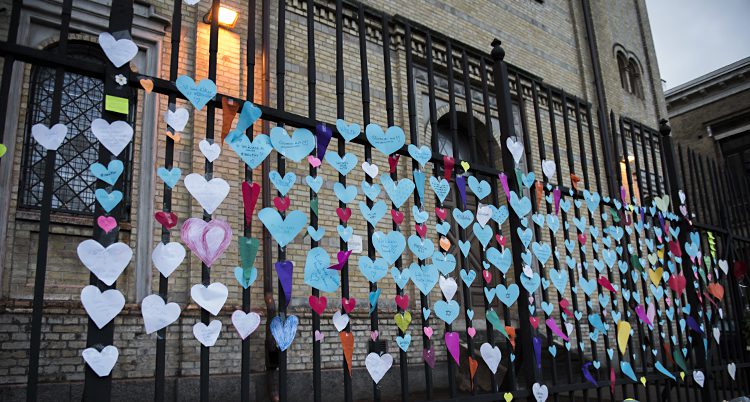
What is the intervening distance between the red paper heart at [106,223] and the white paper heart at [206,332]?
1.74 feet

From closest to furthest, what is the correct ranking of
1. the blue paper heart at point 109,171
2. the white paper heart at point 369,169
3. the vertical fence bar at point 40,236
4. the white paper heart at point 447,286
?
the vertical fence bar at point 40,236 < the blue paper heart at point 109,171 < the white paper heart at point 369,169 < the white paper heart at point 447,286

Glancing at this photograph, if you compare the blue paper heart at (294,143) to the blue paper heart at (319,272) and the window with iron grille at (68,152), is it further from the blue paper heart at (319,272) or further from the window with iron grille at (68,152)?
the window with iron grille at (68,152)

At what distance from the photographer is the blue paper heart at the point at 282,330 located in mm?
2584

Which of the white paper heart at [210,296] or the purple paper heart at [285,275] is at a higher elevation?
the purple paper heart at [285,275]

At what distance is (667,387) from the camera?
468cm

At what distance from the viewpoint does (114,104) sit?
7.84 feet

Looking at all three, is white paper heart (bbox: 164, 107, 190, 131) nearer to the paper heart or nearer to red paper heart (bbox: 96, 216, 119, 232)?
the paper heart

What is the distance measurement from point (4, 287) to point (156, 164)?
74.1 inches

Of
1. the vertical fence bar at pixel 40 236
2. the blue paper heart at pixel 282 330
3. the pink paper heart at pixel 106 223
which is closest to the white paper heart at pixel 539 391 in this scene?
the blue paper heart at pixel 282 330

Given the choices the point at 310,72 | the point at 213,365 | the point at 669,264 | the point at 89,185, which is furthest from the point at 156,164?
the point at 669,264

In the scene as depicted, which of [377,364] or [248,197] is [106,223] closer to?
[248,197]

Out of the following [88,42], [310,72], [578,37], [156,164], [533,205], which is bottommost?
[533,205]

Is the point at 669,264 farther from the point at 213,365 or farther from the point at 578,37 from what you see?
the point at 578,37

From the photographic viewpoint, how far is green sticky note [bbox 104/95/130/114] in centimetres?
238
